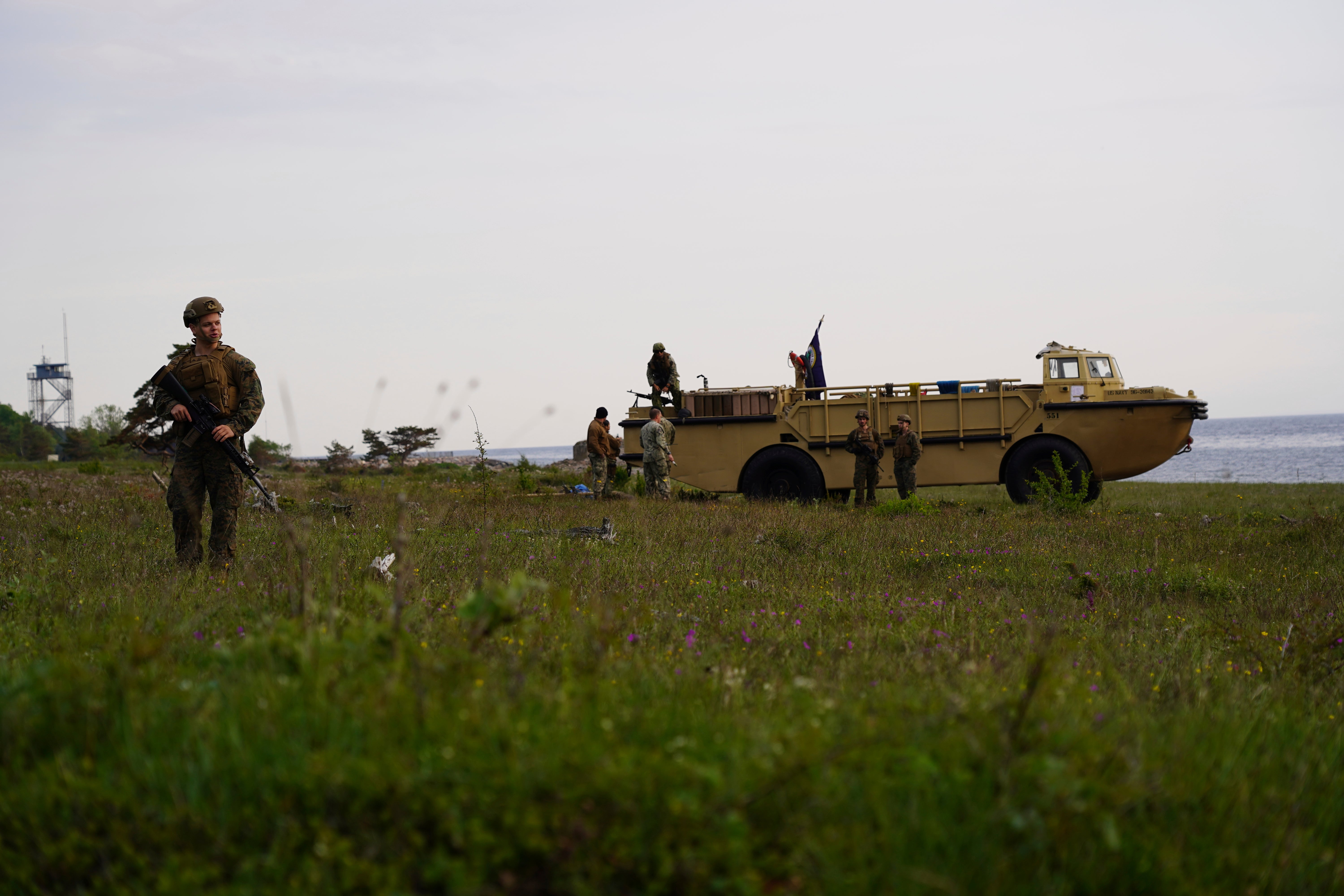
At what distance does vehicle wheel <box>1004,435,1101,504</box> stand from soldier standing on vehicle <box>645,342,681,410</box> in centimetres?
561

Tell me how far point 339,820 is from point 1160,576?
729 centimetres

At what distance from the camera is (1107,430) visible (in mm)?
14070

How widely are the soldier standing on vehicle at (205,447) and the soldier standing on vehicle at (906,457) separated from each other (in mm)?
9895

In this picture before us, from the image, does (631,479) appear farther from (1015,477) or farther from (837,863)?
(837,863)

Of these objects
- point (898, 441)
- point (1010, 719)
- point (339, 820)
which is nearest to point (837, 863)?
point (1010, 719)

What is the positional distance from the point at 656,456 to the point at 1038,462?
6215mm

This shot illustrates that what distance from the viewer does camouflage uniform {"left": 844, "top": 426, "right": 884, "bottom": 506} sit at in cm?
1404

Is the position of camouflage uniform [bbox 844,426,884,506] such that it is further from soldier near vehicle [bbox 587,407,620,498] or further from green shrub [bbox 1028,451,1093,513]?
soldier near vehicle [bbox 587,407,620,498]

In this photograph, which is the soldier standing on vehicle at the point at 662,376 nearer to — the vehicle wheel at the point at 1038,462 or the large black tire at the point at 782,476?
the large black tire at the point at 782,476

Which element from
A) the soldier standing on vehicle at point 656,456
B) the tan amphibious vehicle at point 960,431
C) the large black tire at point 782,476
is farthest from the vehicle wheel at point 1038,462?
the soldier standing on vehicle at point 656,456

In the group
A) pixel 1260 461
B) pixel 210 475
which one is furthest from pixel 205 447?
pixel 1260 461

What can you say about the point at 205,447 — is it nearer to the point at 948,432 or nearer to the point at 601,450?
the point at 601,450

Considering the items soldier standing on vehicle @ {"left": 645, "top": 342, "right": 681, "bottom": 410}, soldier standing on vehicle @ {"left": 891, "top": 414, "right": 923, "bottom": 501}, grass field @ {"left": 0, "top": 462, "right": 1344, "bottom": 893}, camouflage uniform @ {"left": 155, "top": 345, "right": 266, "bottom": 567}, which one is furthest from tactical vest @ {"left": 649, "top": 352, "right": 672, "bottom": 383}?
grass field @ {"left": 0, "top": 462, "right": 1344, "bottom": 893}

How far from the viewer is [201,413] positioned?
6.37 metres
